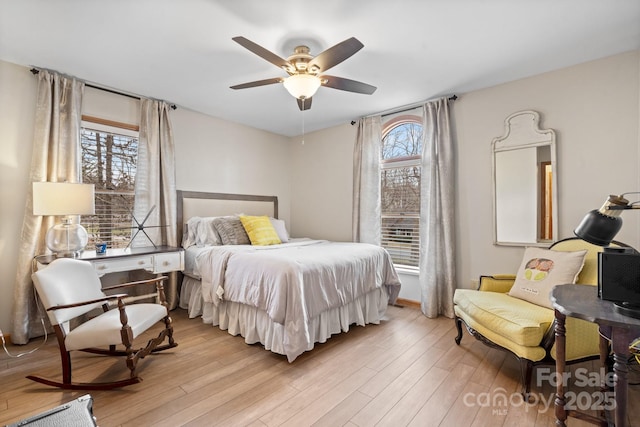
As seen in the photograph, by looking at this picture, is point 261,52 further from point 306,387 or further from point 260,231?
point 306,387

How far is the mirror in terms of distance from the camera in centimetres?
286

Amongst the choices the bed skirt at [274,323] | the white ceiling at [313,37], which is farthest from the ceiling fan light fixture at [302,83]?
the bed skirt at [274,323]

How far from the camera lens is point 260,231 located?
143 inches

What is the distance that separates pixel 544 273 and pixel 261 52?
279 centimetres

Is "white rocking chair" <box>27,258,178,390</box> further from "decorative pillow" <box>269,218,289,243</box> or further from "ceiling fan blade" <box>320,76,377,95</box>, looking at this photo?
"ceiling fan blade" <box>320,76,377,95</box>

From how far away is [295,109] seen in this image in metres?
3.88

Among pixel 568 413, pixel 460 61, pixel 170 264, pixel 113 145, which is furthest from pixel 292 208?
pixel 568 413

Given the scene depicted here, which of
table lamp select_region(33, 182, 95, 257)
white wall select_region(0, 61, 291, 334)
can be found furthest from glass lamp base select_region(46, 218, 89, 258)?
white wall select_region(0, 61, 291, 334)

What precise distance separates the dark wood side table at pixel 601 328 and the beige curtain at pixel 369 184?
255 cm

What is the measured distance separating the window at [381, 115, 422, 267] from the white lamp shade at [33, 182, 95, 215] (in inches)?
135

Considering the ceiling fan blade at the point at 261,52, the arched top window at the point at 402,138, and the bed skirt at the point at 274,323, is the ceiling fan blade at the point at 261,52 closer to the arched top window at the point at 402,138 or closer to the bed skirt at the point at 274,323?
the bed skirt at the point at 274,323

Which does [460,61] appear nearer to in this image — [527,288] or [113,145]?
[527,288]

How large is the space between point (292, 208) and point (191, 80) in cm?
271

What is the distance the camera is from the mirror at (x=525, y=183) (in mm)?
2859
